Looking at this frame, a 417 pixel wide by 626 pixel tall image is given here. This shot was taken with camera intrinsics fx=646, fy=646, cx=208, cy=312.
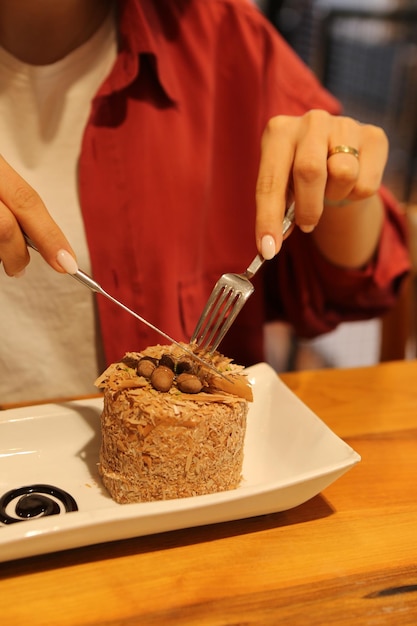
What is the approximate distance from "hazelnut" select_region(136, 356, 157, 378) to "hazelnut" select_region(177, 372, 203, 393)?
46mm

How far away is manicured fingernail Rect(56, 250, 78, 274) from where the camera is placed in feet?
2.85

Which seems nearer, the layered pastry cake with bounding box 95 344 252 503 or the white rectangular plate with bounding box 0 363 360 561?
the white rectangular plate with bounding box 0 363 360 561

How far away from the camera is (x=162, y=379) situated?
0.87m

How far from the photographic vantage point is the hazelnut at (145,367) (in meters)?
0.91

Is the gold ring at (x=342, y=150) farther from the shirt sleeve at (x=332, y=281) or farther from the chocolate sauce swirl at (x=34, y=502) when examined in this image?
the chocolate sauce swirl at (x=34, y=502)

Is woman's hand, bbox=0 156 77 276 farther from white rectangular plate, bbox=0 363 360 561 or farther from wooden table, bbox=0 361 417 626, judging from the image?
wooden table, bbox=0 361 417 626

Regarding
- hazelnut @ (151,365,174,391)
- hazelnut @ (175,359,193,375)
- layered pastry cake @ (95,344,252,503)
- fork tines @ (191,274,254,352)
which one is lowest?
layered pastry cake @ (95,344,252,503)

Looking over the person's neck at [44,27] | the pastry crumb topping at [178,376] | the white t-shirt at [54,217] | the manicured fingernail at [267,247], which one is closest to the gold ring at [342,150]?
the manicured fingernail at [267,247]

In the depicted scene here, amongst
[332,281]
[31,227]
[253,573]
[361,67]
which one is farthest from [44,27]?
[361,67]

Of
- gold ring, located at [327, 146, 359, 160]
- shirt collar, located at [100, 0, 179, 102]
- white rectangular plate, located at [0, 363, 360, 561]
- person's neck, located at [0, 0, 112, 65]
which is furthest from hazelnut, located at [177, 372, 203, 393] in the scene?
person's neck, located at [0, 0, 112, 65]

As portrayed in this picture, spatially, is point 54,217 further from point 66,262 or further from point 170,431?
point 170,431

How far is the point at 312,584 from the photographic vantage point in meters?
0.75

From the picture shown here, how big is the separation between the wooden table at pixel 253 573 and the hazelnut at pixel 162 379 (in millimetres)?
188

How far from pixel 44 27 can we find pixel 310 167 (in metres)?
0.66
